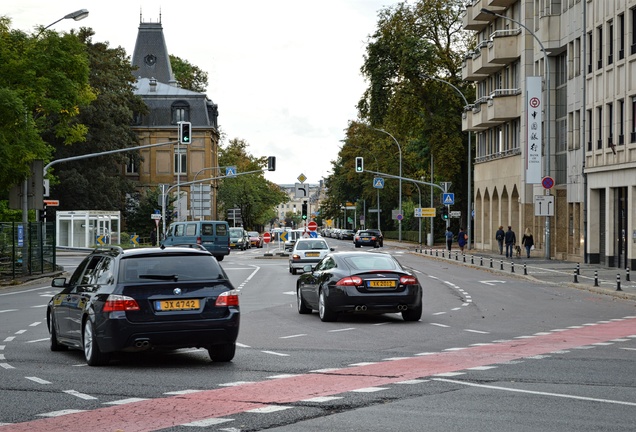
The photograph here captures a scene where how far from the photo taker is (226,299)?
13578mm

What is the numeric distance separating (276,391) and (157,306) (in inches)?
107

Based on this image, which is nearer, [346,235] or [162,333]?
[162,333]

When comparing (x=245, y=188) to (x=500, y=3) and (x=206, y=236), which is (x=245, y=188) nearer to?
(x=500, y=3)

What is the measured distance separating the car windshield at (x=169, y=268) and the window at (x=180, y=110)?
3700 inches

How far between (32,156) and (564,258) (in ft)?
91.3

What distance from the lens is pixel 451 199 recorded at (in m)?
71.4

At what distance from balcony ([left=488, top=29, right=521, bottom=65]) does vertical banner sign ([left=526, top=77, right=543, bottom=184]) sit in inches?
290

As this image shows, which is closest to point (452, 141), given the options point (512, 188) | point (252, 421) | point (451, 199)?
point (451, 199)

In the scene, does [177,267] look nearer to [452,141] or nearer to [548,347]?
[548,347]

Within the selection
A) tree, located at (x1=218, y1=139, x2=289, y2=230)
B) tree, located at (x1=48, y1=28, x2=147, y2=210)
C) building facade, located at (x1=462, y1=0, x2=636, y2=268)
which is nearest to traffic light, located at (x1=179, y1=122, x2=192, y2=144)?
building facade, located at (x1=462, y1=0, x2=636, y2=268)

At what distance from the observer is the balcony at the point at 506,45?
62781 millimetres

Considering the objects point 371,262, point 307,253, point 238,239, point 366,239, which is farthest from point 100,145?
point 371,262

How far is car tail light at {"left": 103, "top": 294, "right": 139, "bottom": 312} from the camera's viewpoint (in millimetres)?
13141

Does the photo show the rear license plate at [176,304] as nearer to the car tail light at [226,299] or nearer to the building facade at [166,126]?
the car tail light at [226,299]
